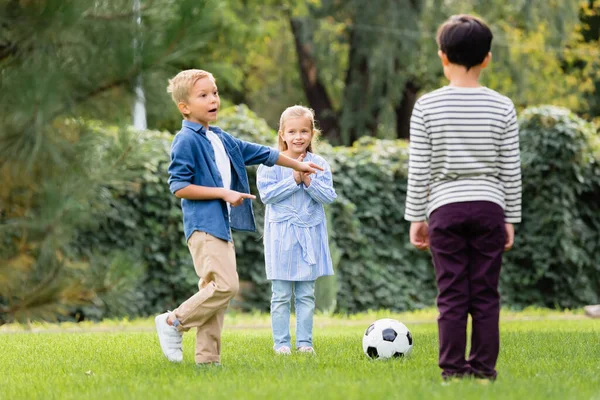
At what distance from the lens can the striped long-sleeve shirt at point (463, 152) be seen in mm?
4586

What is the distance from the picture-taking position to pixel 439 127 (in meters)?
4.60

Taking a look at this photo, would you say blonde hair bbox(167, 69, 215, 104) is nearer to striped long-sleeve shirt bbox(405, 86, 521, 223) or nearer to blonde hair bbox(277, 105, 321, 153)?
blonde hair bbox(277, 105, 321, 153)

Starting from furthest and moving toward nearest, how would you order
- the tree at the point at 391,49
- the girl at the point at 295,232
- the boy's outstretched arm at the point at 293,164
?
the tree at the point at 391,49 → the girl at the point at 295,232 → the boy's outstretched arm at the point at 293,164

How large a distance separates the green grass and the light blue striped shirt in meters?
0.63

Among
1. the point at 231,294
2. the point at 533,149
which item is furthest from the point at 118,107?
the point at 533,149

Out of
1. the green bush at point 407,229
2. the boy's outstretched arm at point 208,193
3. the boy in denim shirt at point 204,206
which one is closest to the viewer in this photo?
the boy's outstretched arm at point 208,193

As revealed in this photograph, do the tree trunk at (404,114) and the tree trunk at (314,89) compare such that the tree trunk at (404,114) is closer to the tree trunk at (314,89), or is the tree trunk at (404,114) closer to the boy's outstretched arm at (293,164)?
the tree trunk at (314,89)

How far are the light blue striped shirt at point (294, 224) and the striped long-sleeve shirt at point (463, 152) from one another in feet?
7.29

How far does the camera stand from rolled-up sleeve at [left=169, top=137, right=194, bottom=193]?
18.3 ft

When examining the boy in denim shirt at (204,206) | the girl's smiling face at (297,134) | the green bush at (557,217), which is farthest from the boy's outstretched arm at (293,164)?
the green bush at (557,217)

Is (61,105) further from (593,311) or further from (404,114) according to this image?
(404,114)

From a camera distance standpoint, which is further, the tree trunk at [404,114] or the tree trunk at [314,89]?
the tree trunk at [404,114]

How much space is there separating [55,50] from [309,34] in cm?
1968

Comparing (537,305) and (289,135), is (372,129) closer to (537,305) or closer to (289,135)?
(537,305)
